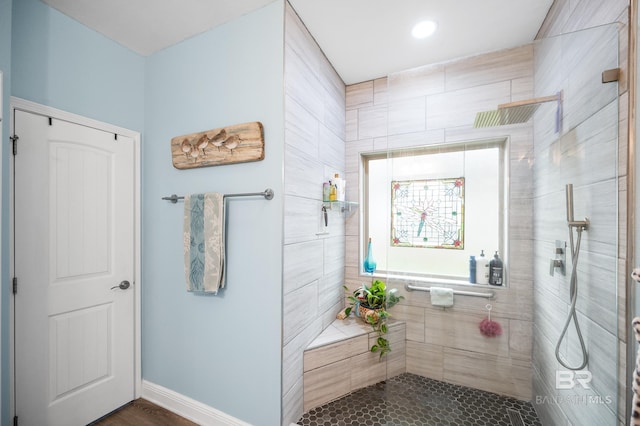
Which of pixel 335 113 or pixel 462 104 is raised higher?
pixel 335 113

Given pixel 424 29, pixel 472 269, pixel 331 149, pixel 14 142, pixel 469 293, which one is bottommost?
pixel 469 293

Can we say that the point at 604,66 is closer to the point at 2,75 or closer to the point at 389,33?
the point at 389,33

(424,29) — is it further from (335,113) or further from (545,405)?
(545,405)

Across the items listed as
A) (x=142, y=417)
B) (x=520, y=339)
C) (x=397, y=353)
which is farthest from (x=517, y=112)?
(x=142, y=417)

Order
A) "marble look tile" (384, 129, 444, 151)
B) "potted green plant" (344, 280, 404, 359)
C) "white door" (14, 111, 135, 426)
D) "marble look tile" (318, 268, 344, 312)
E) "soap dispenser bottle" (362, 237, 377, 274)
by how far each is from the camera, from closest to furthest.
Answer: "marble look tile" (384, 129, 444, 151) < "white door" (14, 111, 135, 426) < "potted green plant" (344, 280, 404, 359) < "marble look tile" (318, 268, 344, 312) < "soap dispenser bottle" (362, 237, 377, 274)

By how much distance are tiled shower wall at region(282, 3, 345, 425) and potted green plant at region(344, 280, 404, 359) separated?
0.76 feet

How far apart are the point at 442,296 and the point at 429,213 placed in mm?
438

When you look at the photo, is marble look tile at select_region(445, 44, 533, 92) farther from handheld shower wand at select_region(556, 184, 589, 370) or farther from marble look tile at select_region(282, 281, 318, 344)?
marble look tile at select_region(282, 281, 318, 344)

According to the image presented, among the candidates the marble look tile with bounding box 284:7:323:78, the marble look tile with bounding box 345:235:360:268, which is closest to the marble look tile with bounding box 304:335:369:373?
the marble look tile with bounding box 345:235:360:268

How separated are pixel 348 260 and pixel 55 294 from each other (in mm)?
2052

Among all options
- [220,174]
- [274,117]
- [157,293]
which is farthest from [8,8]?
[157,293]

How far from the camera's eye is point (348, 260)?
94.1 inches

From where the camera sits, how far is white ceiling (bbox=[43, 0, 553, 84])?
1504mm

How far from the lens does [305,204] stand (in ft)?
5.61
